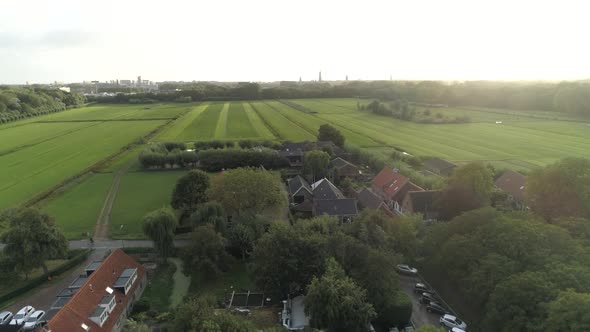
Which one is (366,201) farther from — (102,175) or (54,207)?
(102,175)

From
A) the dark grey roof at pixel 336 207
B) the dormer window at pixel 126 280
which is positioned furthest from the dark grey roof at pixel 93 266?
the dark grey roof at pixel 336 207

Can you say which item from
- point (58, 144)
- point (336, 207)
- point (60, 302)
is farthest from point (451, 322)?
point (58, 144)

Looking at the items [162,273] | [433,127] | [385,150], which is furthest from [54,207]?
[433,127]

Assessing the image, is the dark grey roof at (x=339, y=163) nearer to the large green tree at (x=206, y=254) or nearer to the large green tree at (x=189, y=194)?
the large green tree at (x=189, y=194)

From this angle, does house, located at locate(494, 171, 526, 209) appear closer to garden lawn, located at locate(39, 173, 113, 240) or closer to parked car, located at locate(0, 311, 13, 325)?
parked car, located at locate(0, 311, 13, 325)

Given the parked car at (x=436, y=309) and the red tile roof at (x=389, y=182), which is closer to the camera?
the parked car at (x=436, y=309)

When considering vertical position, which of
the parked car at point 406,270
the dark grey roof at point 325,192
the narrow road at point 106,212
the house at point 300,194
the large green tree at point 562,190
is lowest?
the parked car at point 406,270

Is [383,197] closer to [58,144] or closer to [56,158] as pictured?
[56,158]
